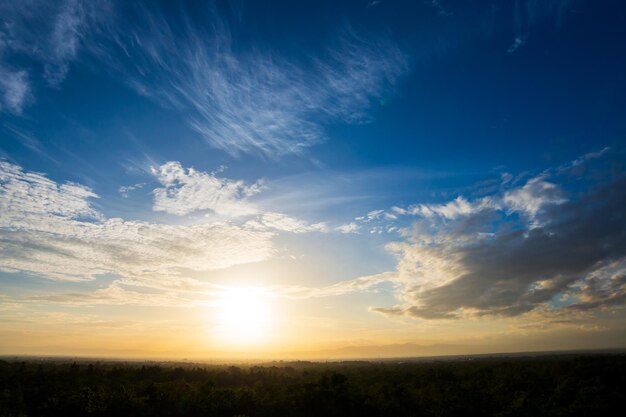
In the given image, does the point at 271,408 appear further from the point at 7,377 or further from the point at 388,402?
the point at 7,377

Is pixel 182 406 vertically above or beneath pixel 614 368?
beneath

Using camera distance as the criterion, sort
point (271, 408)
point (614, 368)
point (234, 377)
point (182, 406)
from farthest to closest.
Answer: point (234, 377)
point (614, 368)
point (271, 408)
point (182, 406)

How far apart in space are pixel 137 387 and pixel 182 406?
1698 centimetres

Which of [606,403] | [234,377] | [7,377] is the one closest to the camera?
[606,403]

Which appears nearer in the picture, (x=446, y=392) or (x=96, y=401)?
(x=96, y=401)

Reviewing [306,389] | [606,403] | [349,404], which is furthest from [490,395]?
[306,389]

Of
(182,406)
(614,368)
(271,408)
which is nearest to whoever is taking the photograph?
(182,406)

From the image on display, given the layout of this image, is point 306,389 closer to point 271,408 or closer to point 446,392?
point 271,408

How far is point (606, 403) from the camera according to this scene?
170ft

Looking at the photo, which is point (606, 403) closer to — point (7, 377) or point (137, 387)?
point (137, 387)

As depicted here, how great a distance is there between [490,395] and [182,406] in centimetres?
4966

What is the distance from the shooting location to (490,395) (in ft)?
206

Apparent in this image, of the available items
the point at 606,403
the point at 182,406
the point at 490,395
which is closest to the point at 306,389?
the point at 182,406

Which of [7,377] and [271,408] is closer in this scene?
[271,408]
